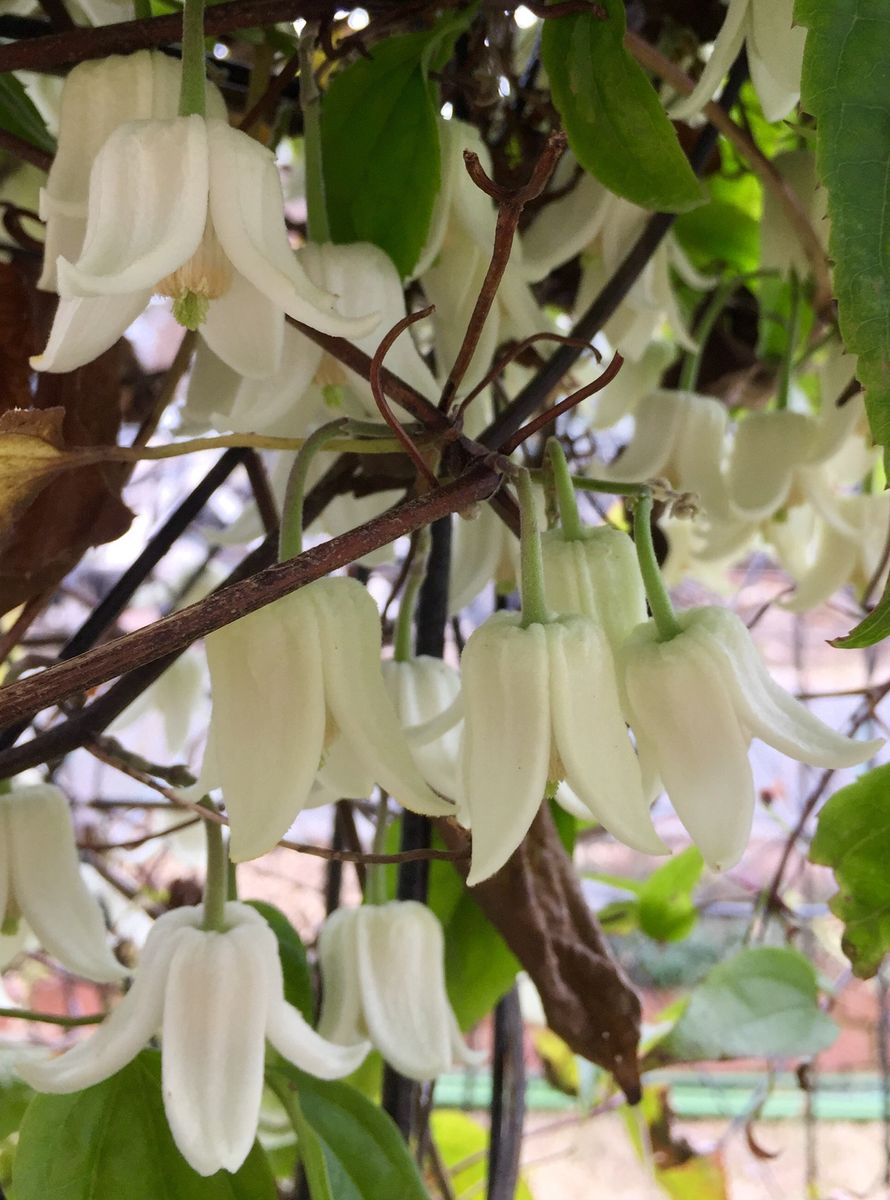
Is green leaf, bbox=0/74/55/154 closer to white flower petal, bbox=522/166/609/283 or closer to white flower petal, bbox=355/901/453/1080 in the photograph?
white flower petal, bbox=522/166/609/283

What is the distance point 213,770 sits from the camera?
0.36 m

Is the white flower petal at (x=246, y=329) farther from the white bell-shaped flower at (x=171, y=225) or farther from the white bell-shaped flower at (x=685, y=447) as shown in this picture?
the white bell-shaped flower at (x=685, y=447)

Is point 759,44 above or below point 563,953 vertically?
above

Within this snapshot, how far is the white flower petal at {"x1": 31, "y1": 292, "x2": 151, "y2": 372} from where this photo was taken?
0.30m

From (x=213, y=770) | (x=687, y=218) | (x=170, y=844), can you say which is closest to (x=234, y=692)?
(x=213, y=770)

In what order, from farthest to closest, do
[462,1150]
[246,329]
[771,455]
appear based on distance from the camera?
[462,1150] → [771,455] → [246,329]

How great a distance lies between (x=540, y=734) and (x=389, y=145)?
24 centimetres

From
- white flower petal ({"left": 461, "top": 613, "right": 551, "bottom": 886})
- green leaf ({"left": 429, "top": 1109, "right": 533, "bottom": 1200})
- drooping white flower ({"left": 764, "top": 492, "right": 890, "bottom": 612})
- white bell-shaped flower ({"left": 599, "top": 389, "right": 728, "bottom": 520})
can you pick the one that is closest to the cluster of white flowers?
white flower petal ({"left": 461, "top": 613, "right": 551, "bottom": 886})

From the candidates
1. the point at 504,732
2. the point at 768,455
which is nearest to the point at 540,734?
the point at 504,732

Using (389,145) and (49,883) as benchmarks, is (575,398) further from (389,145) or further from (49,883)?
(49,883)

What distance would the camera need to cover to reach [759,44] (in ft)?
1.27

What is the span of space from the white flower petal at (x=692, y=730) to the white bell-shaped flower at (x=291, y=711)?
7 cm

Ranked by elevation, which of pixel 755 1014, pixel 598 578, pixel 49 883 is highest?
pixel 598 578

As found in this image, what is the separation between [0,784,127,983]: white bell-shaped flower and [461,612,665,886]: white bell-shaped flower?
21cm
